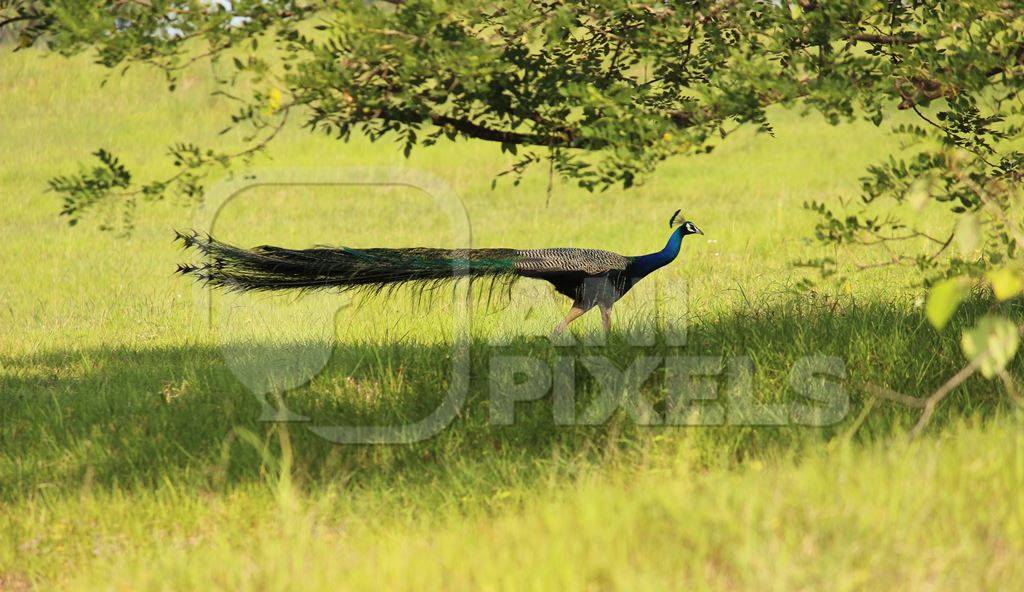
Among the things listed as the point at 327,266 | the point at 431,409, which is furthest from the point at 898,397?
the point at 327,266

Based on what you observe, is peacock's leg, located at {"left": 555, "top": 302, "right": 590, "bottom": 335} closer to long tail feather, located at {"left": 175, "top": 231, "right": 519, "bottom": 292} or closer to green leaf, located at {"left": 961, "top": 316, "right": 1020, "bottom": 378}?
long tail feather, located at {"left": 175, "top": 231, "right": 519, "bottom": 292}

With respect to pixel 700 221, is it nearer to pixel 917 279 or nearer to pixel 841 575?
pixel 917 279

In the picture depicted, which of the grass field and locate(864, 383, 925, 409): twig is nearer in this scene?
the grass field

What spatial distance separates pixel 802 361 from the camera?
6.34 metres

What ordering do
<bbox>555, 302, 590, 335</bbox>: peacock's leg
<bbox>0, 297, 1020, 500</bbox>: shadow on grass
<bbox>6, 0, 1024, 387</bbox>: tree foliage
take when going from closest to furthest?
<bbox>6, 0, 1024, 387</bbox>: tree foliage < <bbox>0, 297, 1020, 500</bbox>: shadow on grass < <bbox>555, 302, 590, 335</bbox>: peacock's leg

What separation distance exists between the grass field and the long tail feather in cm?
58

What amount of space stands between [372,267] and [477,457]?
64.3 inches

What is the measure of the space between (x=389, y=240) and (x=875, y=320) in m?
9.35

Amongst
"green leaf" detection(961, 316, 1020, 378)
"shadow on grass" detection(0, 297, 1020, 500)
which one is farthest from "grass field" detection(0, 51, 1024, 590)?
"green leaf" detection(961, 316, 1020, 378)

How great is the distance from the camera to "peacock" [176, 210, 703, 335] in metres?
6.93

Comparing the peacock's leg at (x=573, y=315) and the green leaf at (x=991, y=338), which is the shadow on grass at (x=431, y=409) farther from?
the green leaf at (x=991, y=338)

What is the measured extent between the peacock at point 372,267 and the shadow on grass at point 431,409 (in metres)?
0.51

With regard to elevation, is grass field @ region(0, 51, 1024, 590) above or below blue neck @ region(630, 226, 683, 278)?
below

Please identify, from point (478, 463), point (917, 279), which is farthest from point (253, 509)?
point (917, 279)
